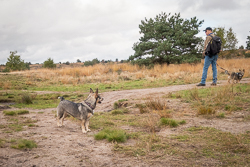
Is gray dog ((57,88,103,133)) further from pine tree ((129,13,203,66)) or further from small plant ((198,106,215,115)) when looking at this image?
pine tree ((129,13,203,66))

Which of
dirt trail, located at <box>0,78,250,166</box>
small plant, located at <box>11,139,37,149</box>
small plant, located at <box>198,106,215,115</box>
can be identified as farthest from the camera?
small plant, located at <box>198,106,215,115</box>

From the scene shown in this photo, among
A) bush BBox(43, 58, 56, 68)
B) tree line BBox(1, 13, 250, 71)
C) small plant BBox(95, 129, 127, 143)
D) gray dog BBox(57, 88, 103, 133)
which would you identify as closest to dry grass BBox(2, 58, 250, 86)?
tree line BBox(1, 13, 250, 71)

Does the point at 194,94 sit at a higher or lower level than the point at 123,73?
lower

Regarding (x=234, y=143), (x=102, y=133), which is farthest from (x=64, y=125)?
(x=234, y=143)

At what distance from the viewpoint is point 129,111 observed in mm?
8578

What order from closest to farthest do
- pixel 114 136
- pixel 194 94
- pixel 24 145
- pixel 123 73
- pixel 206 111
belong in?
pixel 24 145 < pixel 114 136 < pixel 206 111 < pixel 194 94 < pixel 123 73

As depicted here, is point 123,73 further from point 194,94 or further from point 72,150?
point 72,150

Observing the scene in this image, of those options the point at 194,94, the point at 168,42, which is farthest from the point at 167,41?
the point at 194,94

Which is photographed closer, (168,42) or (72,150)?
(72,150)

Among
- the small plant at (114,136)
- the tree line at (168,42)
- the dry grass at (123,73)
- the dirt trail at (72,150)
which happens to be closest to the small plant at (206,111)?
the dirt trail at (72,150)

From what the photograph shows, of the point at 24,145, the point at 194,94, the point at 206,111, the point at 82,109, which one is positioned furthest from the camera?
the point at 194,94

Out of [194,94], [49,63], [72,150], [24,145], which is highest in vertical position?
[49,63]

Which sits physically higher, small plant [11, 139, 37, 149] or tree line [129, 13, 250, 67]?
tree line [129, 13, 250, 67]

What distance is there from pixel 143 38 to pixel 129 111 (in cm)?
2333
